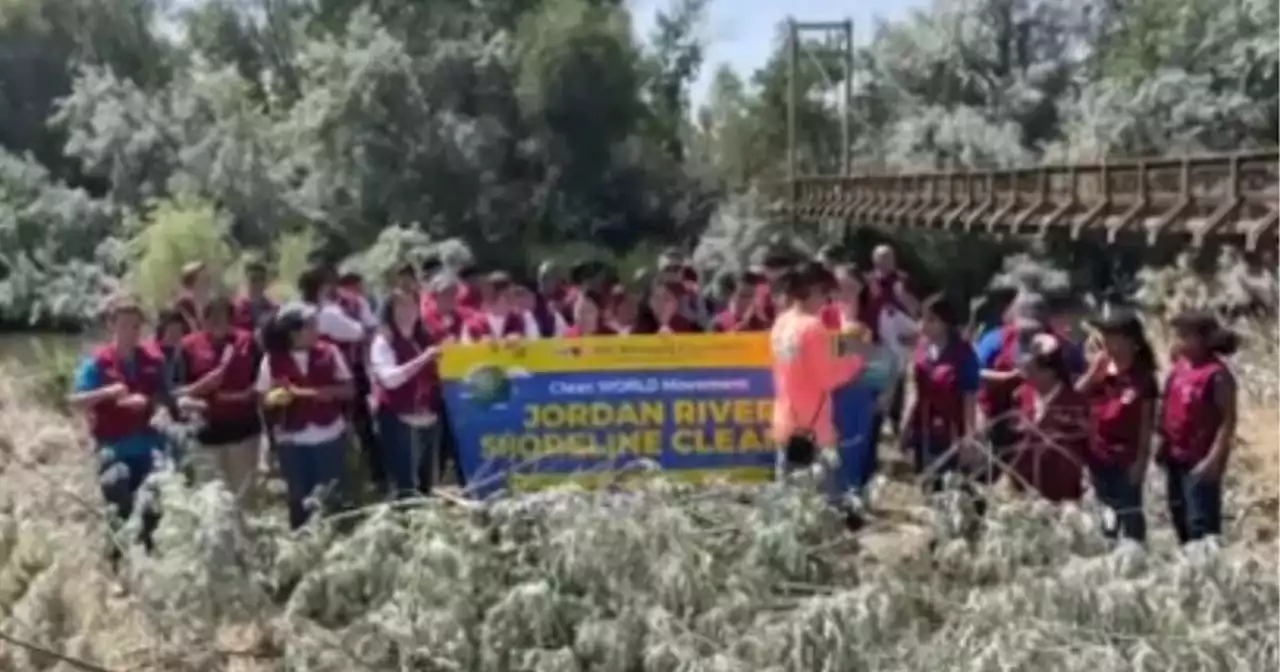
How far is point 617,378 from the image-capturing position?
7176mm

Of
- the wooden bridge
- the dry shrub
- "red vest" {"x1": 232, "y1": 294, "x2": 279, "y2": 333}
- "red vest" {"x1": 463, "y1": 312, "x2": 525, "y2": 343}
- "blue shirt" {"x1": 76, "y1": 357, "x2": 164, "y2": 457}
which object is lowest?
the dry shrub

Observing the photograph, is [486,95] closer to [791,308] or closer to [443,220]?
[443,220]

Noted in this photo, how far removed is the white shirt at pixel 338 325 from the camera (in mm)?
8188

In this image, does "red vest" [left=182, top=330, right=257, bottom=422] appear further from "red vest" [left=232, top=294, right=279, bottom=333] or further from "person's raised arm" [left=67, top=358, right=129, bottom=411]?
"person's raised arm" [left=67, top=358, right=129, bottom=411]

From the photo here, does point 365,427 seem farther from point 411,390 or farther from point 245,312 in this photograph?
point 245,312

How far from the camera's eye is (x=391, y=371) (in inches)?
297

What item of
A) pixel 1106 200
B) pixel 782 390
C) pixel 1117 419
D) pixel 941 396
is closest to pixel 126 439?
pixel 782 390

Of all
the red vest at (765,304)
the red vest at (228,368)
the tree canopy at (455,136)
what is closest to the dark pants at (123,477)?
the red vest at (228,368)

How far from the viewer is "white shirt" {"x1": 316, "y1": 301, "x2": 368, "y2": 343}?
819 cm

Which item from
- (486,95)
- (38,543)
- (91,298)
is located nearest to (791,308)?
(38,543)

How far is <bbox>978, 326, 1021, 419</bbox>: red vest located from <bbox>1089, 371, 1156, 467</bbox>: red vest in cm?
69

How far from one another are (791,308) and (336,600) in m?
2.42

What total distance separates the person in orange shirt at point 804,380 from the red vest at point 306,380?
1.67m

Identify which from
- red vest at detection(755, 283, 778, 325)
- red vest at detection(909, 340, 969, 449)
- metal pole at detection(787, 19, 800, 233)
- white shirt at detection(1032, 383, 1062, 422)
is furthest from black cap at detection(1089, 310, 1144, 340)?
metal pole at detection(787, 19, 800, 233)
